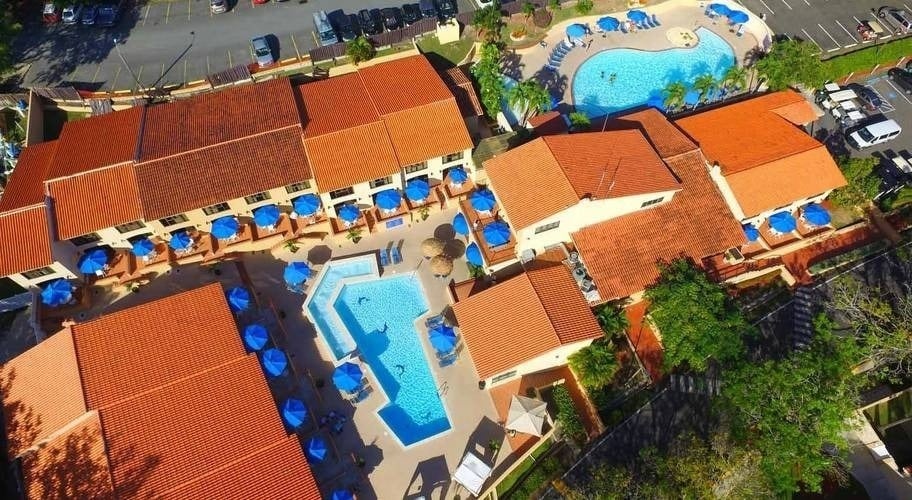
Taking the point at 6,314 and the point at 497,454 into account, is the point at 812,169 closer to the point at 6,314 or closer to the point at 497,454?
the point at 497,454

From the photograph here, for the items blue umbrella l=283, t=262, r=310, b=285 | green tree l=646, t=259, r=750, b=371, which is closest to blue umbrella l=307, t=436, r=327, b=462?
blue umbrella l=283, t=262, r=310, b=285

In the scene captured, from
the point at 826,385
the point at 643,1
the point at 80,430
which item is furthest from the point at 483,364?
the point at 643,1

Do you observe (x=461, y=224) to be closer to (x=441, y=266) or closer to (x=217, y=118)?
(x=441, y=266)

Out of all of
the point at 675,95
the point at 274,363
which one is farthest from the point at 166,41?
the point at 675,95

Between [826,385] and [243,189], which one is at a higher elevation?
[243,189]

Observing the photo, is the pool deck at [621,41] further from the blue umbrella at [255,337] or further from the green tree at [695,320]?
the blue umbrella at [255,337]
